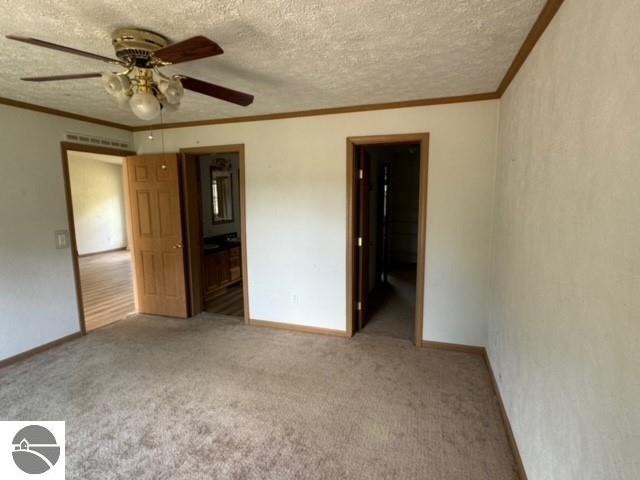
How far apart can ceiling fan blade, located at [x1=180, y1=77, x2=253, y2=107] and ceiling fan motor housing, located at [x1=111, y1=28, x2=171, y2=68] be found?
202mm

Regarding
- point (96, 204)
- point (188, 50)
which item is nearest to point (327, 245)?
point (188, 50)

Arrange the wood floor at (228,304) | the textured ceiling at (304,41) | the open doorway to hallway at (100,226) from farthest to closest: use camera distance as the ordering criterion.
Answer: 1. the open doorway to hallway at (100,226)
2. the wood floor at (228,304)
3. the textured ceiling at (304,41)

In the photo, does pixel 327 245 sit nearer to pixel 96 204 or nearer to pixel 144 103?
pixel 144 103

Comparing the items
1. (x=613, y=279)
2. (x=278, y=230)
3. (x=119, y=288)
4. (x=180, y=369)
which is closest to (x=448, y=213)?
(x=278, y=230)

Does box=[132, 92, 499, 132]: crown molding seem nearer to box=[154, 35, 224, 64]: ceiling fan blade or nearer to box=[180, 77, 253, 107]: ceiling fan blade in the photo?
box=[180, 77, 253, 107]: ceiling fan blade

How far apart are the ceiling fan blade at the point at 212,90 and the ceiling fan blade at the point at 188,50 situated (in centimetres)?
21

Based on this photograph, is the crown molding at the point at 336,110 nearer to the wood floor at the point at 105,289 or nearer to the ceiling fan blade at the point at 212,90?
the ceiling fan blade at the point at 212,90

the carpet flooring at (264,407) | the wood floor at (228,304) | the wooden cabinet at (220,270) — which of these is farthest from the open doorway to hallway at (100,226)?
the carpet flooring at (264,407)

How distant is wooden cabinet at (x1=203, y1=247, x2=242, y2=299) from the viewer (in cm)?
478

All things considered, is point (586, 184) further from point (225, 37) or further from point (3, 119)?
point (3, 119)

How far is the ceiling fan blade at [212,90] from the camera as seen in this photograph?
179 cm

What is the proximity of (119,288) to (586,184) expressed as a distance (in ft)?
20.3

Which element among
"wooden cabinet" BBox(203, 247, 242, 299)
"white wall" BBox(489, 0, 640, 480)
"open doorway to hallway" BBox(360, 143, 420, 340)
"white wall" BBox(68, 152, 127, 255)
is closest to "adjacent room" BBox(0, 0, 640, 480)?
"white wall" BBox(489, 0, 640, 480)

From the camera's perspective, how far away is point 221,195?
19.5 ft
